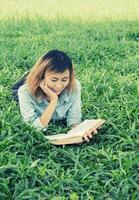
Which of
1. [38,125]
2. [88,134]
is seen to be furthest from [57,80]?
[88,134]

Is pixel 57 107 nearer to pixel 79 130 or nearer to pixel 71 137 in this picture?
pixel 79 130

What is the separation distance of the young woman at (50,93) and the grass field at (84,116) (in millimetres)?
150

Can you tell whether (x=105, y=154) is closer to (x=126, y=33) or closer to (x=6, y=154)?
(x=6, y=154)

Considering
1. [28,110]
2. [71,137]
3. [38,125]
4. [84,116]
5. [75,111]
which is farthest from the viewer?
[84,116]

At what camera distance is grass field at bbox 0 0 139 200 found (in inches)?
151

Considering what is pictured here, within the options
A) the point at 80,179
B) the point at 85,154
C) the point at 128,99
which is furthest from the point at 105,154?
the point at 128,99

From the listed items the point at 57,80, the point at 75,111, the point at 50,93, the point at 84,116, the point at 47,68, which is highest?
the point at 47,68

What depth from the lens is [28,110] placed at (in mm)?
4957

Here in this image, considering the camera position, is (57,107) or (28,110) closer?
(28,110)

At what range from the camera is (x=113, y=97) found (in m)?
5.91

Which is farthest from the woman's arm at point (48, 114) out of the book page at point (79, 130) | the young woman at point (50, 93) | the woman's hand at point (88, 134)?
the woman's hand at point (88, 134)

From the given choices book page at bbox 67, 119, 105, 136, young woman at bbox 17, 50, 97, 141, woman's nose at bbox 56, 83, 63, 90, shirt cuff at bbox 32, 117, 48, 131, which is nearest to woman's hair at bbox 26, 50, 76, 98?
young woman at bbox 17, 50, 97, 141

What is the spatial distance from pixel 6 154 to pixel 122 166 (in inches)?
34.1

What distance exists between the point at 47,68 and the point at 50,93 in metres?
0.22
